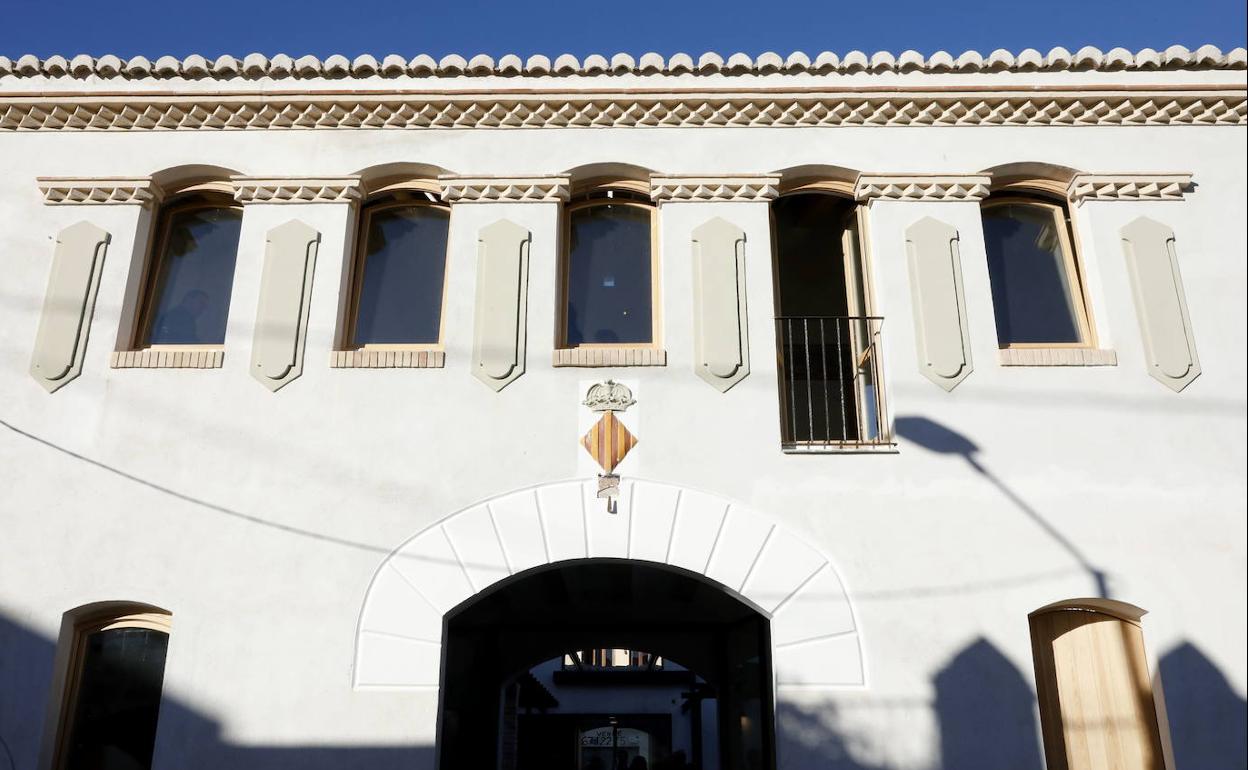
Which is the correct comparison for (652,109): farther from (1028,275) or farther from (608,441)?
(1028,275)

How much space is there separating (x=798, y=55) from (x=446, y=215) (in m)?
3.25

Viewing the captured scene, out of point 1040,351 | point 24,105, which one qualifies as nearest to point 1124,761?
point 1040,351

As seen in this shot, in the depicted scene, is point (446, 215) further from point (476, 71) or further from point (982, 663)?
point (982, 663)

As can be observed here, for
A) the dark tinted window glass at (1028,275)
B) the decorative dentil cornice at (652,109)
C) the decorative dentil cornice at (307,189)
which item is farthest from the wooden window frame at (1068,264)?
the decorative dentil cornice at (307,189)

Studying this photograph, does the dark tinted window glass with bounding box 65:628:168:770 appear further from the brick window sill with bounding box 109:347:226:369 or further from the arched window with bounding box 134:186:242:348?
the arched window with bounding box 134:186:242:348

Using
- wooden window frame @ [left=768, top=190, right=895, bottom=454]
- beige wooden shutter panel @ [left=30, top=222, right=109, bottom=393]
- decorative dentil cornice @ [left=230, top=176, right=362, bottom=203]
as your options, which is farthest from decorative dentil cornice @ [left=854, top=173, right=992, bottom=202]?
beige wooden shutter panel @ [left=30, top=222, right=109, bottom=393]

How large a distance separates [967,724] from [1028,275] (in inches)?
146

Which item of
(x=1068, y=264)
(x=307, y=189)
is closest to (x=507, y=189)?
(x=307, y=189)

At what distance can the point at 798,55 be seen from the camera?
8789 mm

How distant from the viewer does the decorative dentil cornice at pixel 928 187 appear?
863 cm

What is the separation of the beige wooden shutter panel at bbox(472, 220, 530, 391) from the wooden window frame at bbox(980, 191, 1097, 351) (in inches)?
149

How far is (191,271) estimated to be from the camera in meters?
8.84

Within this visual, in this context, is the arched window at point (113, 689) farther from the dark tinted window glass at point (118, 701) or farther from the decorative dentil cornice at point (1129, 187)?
the decorative dentil cornice at point (1129, 187)

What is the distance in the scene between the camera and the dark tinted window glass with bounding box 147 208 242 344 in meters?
8.59
